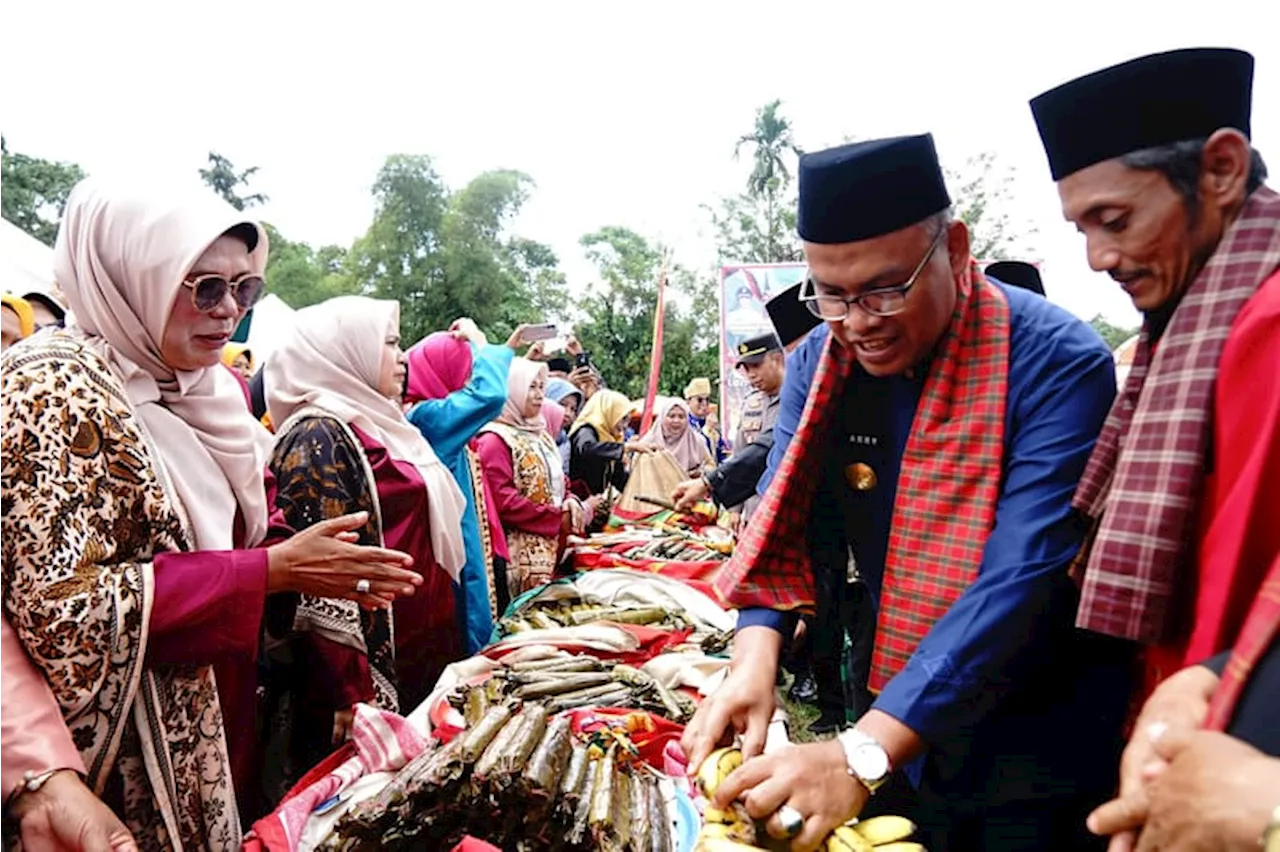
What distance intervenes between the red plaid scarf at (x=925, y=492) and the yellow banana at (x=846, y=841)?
1.35 ft

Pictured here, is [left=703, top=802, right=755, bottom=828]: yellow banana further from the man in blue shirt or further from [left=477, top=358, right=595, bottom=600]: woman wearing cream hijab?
[left=477, top=358, right=595, bottom=600]: woman wearing cream hijab

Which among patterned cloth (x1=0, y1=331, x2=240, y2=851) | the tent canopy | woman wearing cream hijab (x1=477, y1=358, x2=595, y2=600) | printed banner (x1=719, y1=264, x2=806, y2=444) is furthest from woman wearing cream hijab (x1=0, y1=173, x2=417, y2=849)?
printed banner (x1=719, y1=264, x2=806, y2=444)

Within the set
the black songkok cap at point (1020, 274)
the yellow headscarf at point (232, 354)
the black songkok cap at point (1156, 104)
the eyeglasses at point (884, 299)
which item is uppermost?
the black songkok cap at point (1156, 104)

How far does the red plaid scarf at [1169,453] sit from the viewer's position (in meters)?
1.03

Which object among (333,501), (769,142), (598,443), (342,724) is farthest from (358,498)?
(769,142)

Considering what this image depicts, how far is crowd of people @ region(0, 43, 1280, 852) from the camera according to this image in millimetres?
1010

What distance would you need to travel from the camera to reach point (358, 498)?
2814 mm

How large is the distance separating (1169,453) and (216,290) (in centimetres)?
208

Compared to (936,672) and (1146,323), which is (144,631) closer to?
(936,672)

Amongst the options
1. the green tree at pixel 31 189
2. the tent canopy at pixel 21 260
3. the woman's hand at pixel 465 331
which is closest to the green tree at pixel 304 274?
the green tree at pixel 31 189

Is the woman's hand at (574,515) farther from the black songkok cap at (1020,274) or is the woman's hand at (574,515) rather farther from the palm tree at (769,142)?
the palm tree at (769,142)

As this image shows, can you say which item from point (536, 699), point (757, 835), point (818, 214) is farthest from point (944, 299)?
point (536, 699)

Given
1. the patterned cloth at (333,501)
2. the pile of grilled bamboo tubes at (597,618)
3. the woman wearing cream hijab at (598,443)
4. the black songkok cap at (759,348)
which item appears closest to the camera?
the patterned cloth at (333,501)

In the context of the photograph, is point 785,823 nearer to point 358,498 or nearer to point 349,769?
point 349,769
